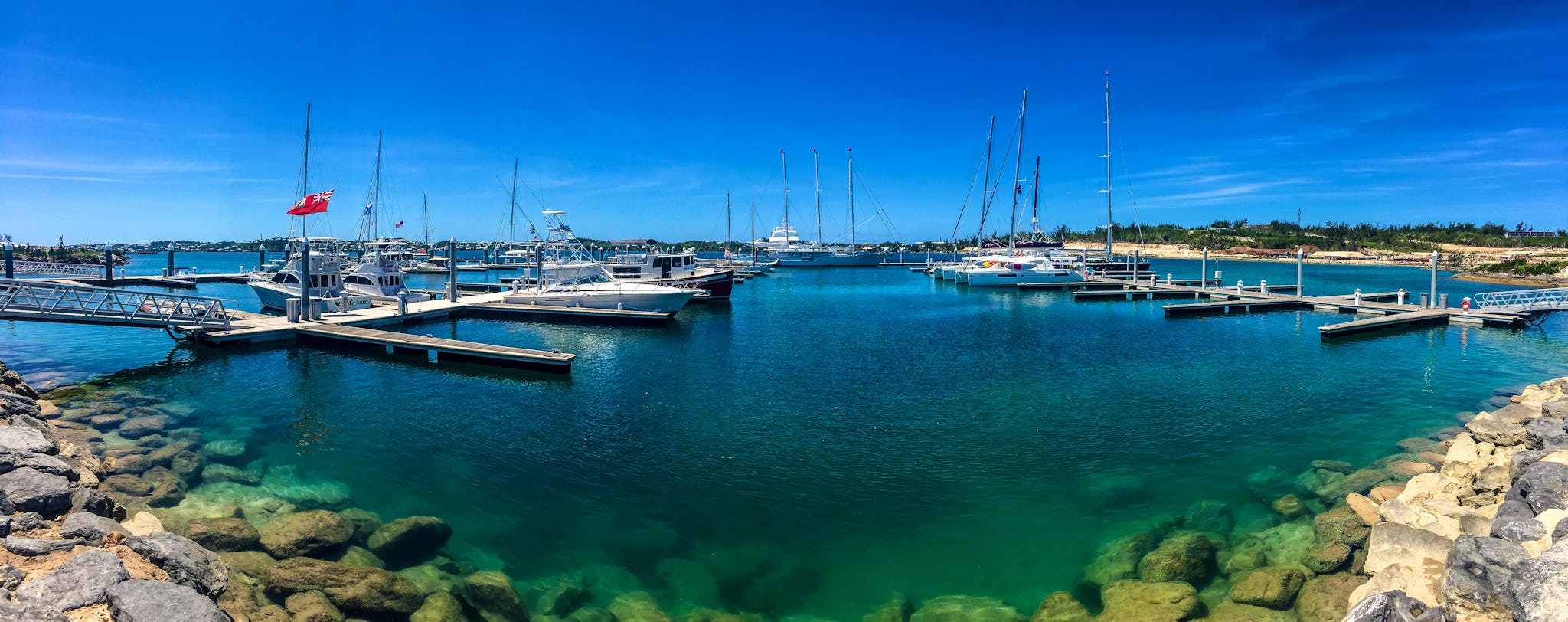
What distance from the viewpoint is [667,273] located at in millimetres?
56250

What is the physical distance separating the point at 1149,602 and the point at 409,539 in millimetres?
11036

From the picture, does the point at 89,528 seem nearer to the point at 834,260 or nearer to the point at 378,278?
the point at 378,278

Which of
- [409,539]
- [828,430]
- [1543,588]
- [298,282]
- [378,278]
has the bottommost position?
[409,539]

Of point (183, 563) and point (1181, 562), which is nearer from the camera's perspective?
point (183, 563)

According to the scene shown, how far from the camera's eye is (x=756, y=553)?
1185 centimetres

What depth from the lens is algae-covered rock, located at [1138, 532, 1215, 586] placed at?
35.1 ft

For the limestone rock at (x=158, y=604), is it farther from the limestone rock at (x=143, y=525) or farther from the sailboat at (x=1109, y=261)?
the sailboat at (x=1109, y=261)

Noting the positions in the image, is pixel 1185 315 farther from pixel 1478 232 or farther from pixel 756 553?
pixel 1478 232

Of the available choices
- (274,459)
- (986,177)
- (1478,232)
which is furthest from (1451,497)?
(1478,232)

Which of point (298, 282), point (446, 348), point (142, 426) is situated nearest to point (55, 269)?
point (298, 282)

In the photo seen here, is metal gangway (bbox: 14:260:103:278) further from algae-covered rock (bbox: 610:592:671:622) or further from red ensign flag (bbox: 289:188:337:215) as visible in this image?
algae-covered rock (bbox: 610:592:671:622)

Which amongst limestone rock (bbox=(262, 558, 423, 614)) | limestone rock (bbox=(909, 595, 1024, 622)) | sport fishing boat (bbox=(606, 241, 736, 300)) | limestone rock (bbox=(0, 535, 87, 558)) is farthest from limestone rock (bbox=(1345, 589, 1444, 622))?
sport fishing boat (bbox=(606, 241, 736, 300))

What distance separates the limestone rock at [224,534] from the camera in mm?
10773

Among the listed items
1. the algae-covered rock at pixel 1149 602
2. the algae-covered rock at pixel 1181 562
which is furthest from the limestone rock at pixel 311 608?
the algae-covered rock at pixel 1181 562
